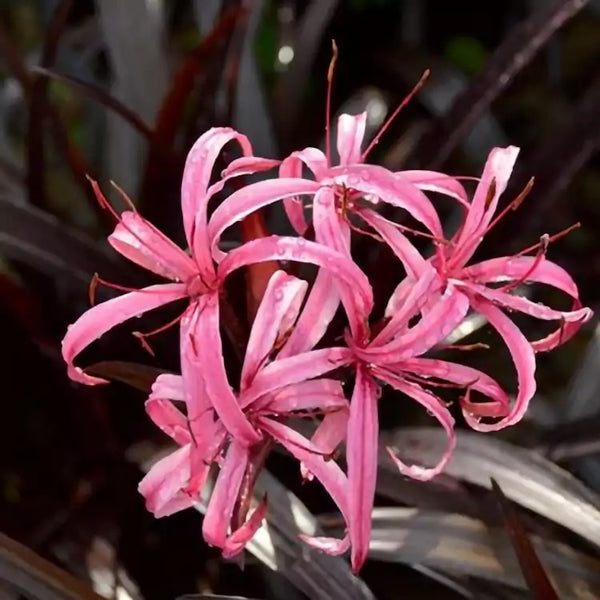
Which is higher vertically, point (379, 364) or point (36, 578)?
point (379, 364)

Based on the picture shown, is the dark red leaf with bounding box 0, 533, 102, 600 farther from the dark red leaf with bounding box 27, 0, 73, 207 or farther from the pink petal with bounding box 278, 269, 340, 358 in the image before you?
the dark red leaf with bounding box 27, 0, 73, 207

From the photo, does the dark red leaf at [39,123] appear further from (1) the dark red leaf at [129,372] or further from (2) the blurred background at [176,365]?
(1) the dark red leaf at [129,372]

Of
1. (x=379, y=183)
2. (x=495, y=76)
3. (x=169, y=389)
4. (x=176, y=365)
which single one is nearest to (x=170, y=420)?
(x=169, y=389)

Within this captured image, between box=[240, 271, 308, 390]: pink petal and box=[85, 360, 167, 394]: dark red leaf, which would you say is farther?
box=[85, 360, 167, 394]: dark red leaf

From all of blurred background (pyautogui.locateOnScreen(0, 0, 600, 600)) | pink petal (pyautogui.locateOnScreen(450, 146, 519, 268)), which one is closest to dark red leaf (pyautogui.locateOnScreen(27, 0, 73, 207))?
blurred background (pyautogui.locateOnScreen(0, 0, 600, 600))

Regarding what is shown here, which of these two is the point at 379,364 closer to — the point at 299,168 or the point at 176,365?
the point at 299,168
